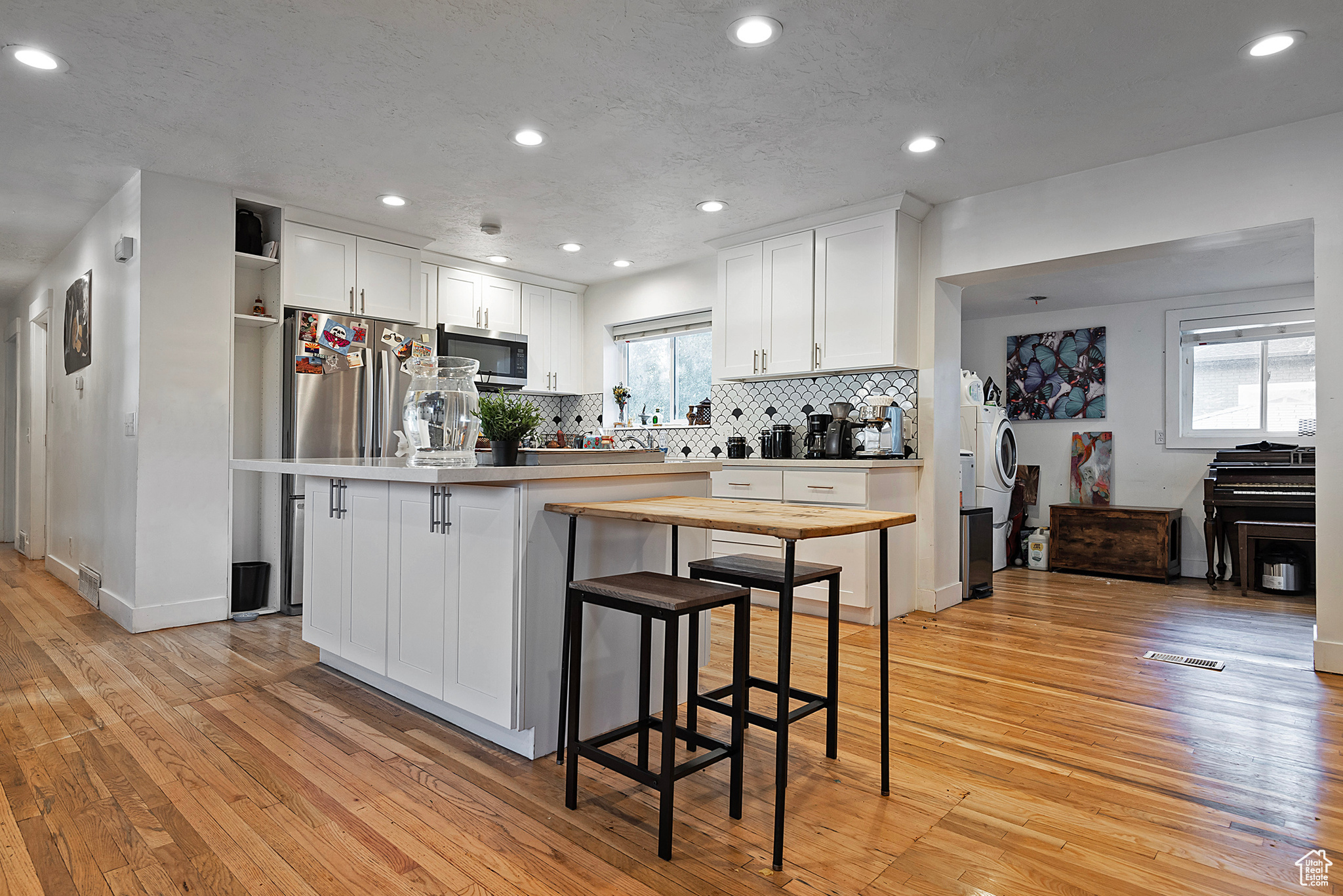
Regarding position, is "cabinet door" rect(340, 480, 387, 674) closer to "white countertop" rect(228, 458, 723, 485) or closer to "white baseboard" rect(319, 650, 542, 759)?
"white baseboard" rect(319, 650, 542, 759)

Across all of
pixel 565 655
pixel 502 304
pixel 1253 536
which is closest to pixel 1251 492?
pixel 1253 536

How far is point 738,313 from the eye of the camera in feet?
16.4

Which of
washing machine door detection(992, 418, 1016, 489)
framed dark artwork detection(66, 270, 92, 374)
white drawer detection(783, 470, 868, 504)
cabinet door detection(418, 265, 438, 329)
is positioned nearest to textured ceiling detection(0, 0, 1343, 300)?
framed dark artwork detection(66, 270, 92, 374)

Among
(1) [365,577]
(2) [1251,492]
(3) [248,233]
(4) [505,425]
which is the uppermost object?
(3) [248,233]

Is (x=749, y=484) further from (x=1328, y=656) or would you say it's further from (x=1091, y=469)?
(x=1091, y=469)

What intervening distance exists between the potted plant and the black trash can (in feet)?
9.29

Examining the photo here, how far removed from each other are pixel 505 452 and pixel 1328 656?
3583 mm

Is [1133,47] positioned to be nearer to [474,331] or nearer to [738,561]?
[738,561]

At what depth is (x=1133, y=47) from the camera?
103 inches

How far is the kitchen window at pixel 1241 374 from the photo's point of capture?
5.64 metres

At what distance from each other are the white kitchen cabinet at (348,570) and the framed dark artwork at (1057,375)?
6159 millimetres

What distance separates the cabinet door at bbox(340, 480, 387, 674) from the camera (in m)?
2.68

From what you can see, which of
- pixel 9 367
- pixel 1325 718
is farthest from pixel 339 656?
pixel 9 367

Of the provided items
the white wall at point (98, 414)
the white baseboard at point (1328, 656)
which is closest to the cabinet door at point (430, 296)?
the white wall at point (98, 414)
